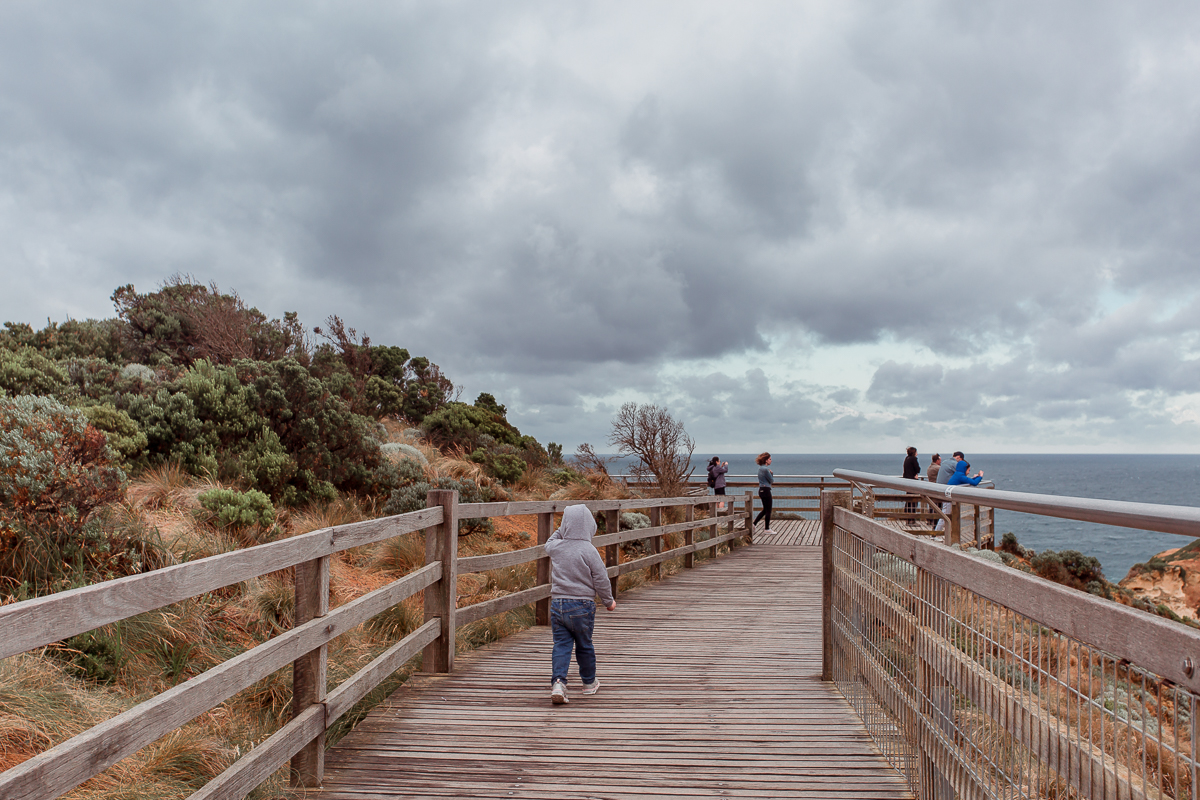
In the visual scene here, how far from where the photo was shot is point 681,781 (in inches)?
149

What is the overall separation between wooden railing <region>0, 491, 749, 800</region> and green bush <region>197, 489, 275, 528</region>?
3.48 meters

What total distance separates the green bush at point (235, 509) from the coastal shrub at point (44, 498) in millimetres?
1329

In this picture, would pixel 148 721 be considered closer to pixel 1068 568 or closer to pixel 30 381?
pixel 30 381

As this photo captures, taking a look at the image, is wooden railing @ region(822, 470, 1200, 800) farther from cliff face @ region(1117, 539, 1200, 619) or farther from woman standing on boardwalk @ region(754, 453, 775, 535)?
cliff face @ region(1117, 539, 1200, 619)

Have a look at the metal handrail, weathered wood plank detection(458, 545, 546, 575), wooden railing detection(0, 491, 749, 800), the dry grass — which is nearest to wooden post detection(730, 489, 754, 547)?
the dry grass

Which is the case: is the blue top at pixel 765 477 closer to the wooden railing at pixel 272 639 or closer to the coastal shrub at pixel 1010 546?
the coastal shrub at pixel 1010 546

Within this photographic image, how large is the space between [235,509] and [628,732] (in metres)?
5.64

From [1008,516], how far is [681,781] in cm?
8481

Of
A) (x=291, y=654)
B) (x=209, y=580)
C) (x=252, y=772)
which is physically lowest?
(x=252, y=772)

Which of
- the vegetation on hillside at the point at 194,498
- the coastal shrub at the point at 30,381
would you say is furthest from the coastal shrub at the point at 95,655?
the coastal shrub at the point at 30,381

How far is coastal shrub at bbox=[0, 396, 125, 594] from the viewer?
5625mm

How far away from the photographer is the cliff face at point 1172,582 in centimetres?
1836

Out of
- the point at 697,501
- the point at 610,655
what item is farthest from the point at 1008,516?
the point at 610,655

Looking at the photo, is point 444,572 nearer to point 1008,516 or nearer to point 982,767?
point 982,767
